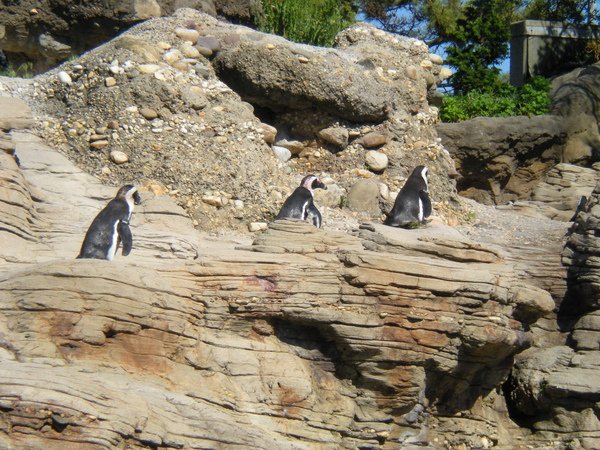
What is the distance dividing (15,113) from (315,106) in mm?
3346

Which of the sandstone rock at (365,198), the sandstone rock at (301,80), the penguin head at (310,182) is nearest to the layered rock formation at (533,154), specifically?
the sandstone rock at (301,80)

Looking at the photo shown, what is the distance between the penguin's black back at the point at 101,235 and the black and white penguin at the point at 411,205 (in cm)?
306

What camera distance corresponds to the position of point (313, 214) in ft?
34.5

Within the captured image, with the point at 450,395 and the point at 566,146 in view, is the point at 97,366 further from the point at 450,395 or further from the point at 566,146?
the point at 566,146

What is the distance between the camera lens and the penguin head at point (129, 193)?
9.55 m

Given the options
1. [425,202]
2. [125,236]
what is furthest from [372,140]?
[125,236]

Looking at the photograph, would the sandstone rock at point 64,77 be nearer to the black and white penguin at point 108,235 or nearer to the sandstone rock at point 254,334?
the sandstone rock at point 254,334

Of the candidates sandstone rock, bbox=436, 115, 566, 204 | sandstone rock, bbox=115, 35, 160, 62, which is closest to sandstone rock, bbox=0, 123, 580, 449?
sandstone rock, bbox=115, 35, 160, 62

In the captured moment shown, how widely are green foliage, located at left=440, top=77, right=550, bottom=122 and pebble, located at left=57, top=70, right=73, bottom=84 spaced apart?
5394 millimetres

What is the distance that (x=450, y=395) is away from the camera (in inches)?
363

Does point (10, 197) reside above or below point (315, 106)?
below

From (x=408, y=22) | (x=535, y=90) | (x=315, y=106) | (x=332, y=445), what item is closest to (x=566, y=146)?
(x=535, y=90)

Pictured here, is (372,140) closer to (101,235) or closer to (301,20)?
(301,20)

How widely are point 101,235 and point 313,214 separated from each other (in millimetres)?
2467
